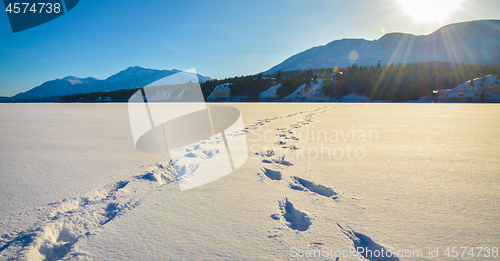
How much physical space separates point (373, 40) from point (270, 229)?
173 m

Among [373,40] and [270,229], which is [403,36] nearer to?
[373,40]

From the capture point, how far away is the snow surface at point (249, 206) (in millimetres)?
961

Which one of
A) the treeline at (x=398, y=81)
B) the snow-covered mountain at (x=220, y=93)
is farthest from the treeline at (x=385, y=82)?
the snow-covered mountain at (x=220, y=93)

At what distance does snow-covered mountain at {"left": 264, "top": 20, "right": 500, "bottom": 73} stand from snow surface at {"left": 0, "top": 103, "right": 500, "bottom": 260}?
116640 millimetres

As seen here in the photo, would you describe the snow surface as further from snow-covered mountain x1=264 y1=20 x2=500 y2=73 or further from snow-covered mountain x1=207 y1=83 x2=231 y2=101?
snow-covered mountain x1=264 y1=20 x2=500 y2=73

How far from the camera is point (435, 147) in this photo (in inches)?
103

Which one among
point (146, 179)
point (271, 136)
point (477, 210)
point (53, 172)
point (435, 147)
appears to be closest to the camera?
point (477, 210)

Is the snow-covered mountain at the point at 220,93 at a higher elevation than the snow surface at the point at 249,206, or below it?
higher

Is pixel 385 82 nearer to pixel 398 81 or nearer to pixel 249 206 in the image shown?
pixel 398 81

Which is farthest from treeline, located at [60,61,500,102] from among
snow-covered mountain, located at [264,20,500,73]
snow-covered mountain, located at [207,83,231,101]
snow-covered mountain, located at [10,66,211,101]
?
snow-covered mountain, located at [10,66,211,101]

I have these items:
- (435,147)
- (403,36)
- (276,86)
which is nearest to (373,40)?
(403,36)

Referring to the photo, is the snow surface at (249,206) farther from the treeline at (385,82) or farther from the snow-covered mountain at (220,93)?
the snow-covered mountain at (220,93)

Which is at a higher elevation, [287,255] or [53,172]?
[53,172]

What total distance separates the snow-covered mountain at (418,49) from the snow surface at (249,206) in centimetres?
11664
